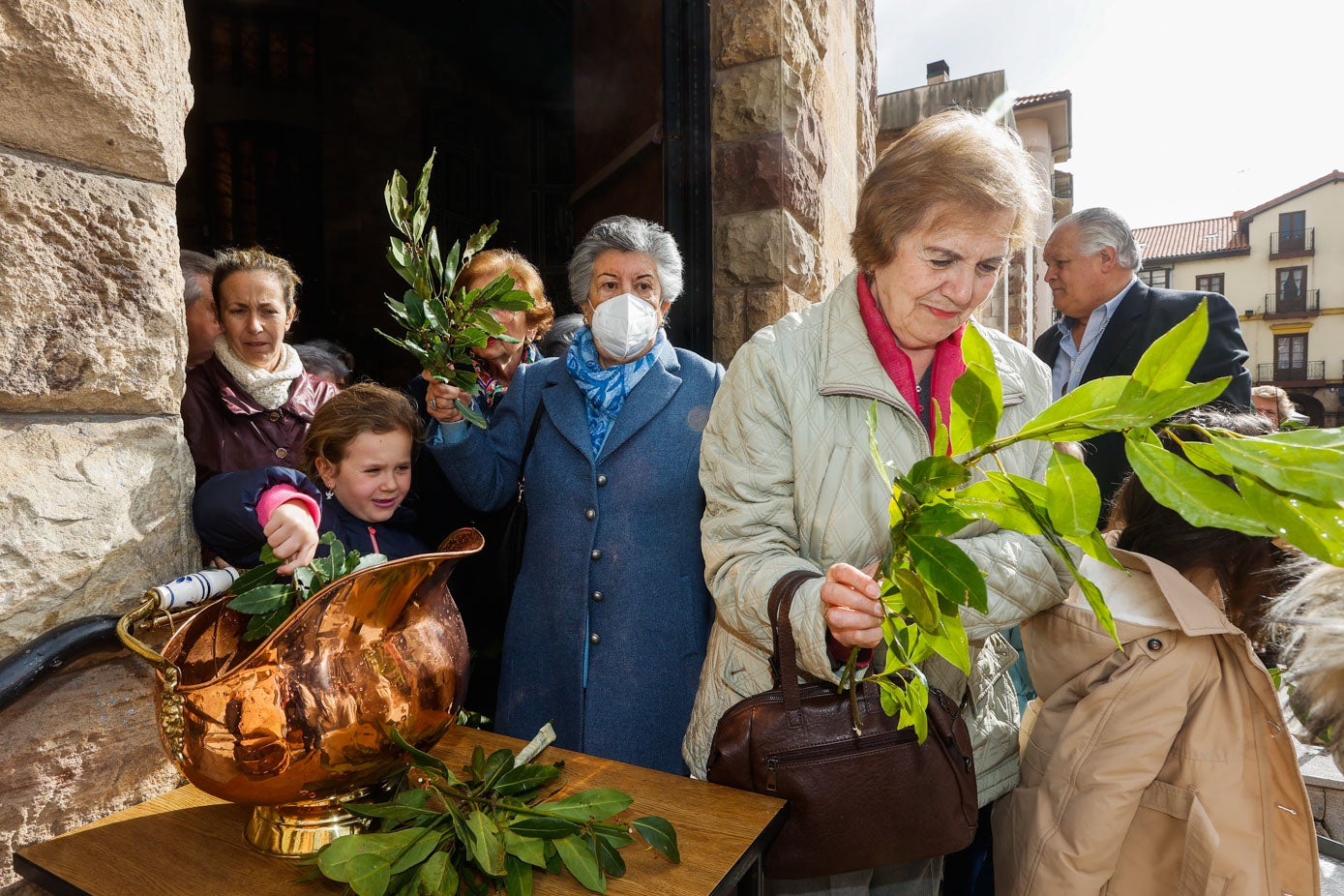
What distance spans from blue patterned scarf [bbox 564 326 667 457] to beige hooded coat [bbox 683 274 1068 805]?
1.29ft

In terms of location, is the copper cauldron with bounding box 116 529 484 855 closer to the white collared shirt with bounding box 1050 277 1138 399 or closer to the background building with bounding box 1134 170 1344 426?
the white collared shirt with bounding box 1050 277 1138 399

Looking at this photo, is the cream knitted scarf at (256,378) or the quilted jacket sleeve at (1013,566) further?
the cream knitted scarf at (256,378)

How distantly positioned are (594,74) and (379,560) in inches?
108

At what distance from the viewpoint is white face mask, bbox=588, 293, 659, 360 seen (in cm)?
175

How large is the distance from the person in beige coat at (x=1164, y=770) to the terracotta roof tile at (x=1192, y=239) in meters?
33.9

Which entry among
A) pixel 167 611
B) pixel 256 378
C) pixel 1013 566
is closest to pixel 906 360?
pixel 1013 566

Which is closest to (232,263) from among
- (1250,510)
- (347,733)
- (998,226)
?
(347,733)

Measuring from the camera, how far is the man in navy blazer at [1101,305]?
2.93m

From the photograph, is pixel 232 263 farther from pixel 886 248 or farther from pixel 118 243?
pixel 886 248

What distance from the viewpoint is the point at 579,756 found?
106cm

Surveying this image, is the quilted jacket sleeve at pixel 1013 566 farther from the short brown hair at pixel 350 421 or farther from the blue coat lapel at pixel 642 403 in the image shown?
the short brown hair at pixel 350 421

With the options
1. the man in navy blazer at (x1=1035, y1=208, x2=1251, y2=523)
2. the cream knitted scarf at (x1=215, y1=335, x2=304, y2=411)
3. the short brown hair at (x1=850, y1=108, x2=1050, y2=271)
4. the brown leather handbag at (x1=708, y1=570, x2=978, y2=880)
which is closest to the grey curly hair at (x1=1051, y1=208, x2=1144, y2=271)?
the man in navy blazer at (x1=1035, y1=208, x2=1251, y2=523)

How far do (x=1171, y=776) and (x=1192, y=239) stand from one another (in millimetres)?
36946

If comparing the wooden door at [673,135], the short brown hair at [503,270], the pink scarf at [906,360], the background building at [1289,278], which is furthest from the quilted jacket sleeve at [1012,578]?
the background building at [1289,278]
